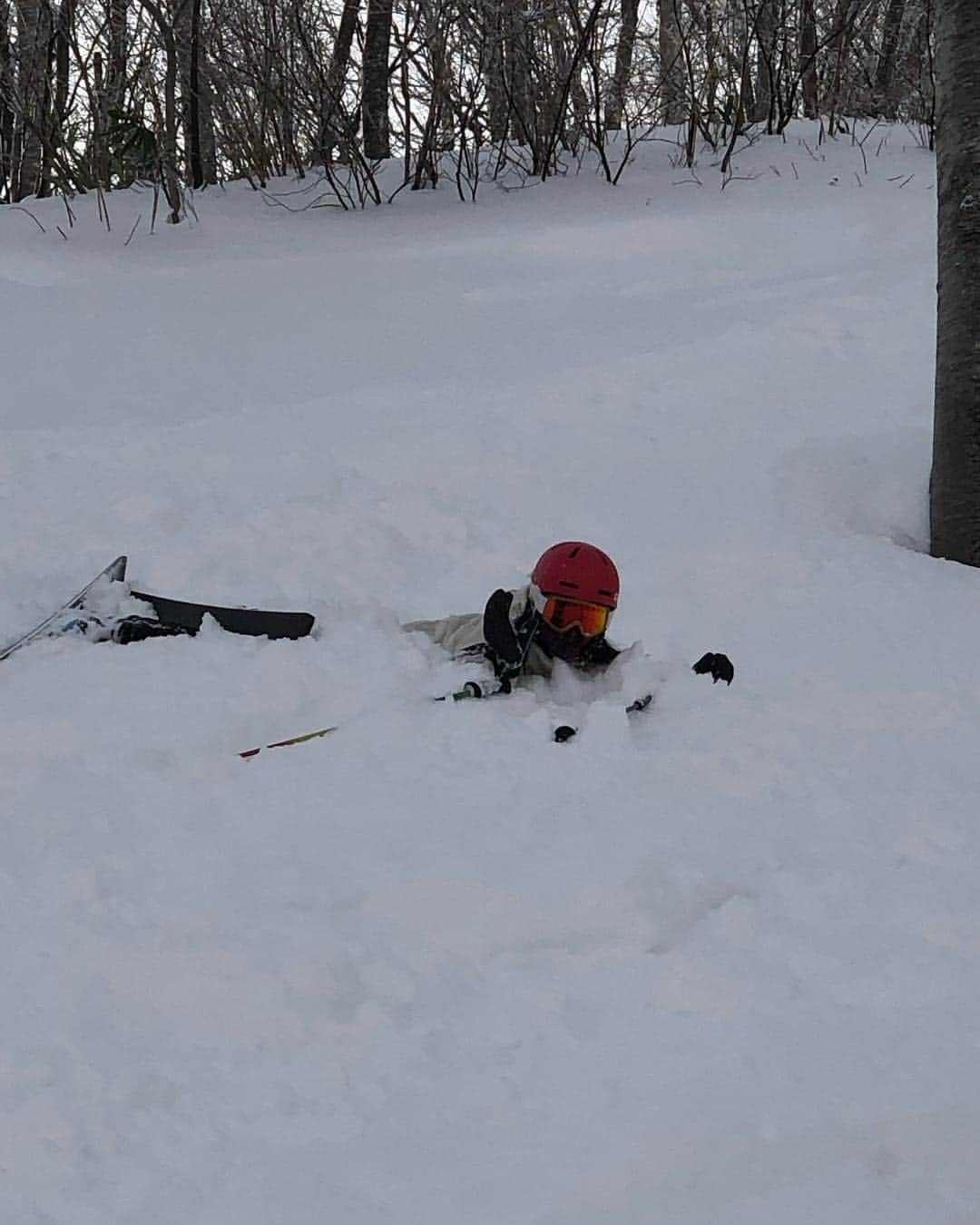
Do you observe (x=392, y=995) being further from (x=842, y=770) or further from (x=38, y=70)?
(x=38, y=70)

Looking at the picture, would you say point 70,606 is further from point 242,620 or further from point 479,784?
point 479,784

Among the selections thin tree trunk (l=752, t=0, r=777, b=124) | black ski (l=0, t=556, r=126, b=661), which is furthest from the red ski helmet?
thin tree trunk (l=752, t=0, r=777, b=124)

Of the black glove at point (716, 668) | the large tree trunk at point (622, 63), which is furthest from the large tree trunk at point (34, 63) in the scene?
the black glove at point (716, 668)

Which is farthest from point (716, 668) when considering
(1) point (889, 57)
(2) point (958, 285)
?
(1) point (889, 57)

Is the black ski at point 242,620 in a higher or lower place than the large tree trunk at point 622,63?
lower

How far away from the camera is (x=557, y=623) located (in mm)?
4129

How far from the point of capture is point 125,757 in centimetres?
355

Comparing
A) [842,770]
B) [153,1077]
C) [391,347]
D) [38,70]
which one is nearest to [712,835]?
[842,770]

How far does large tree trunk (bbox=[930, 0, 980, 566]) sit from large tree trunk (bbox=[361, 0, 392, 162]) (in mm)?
5985

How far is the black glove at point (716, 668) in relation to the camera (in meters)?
4.21

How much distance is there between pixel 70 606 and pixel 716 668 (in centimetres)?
269

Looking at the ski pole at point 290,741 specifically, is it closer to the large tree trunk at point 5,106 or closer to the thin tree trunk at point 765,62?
the large tree trunk at point 5,106

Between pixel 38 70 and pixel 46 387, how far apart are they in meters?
4.36

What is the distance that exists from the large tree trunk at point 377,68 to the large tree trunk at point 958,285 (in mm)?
5985
